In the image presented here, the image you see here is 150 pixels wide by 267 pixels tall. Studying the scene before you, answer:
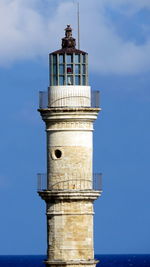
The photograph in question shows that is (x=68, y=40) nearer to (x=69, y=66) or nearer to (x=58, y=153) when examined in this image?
(x=69, y=66)

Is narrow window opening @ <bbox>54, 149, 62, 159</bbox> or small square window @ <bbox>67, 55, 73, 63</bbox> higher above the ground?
small square window @ <bbox>67, 55, 73, 63</bbox>

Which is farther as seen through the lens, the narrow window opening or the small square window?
the small square window

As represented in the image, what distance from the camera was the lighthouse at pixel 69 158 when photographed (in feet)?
180

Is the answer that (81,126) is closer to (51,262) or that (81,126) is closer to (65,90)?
(65,90)

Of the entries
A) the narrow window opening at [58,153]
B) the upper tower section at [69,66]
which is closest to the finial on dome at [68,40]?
the upper tower section at [69,66]

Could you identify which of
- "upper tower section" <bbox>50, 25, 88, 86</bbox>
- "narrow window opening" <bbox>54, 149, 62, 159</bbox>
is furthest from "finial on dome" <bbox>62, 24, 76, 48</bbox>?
"narrow window opening" <bbox>54, 149, 62, 159</bbox>

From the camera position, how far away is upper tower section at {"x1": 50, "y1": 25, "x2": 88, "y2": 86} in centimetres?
5541

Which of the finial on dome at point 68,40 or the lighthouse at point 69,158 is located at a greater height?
the finial on dome at point 68,40

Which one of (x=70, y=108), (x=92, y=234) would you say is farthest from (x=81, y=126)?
(x=92, y=234)

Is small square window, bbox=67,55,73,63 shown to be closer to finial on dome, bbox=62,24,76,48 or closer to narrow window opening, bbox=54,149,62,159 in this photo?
finial on dome, bbox=62,24,76,48

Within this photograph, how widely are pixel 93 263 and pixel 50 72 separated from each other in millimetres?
7724

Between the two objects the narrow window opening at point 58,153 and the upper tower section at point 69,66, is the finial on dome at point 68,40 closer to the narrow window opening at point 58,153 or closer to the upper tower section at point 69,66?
the upper tower section at point 69,66

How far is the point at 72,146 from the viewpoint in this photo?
2174 inches

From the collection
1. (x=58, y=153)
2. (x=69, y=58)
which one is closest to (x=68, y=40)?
(x=69, y=58)
